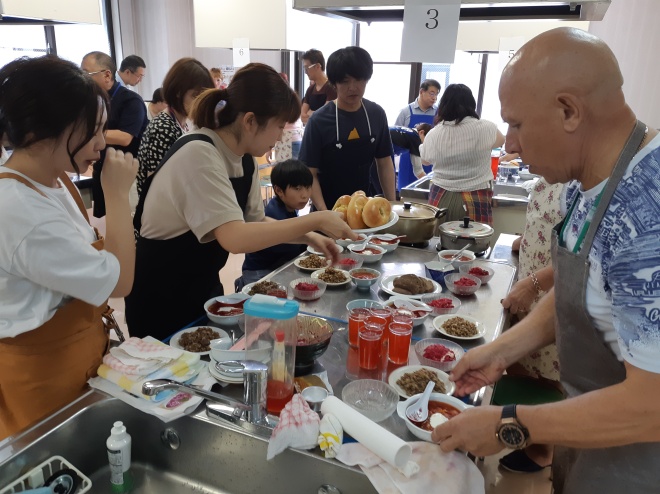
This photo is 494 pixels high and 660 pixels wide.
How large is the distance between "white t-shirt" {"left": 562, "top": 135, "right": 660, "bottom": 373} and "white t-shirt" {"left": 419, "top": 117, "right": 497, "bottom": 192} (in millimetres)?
2408

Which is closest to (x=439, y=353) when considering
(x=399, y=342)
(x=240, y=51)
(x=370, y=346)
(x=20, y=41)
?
(x=399, y=342)

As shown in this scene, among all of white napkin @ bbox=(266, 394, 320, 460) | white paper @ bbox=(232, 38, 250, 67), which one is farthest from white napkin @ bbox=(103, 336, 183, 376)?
white paper @ bbox=(232, 38, 250, 67)

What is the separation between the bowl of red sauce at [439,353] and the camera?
1.45m

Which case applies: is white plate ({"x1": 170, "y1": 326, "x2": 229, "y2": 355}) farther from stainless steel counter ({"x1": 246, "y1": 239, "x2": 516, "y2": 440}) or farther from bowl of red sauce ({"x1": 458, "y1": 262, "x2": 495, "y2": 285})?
bowl of red sauce ({"x1": 458, "y1": 262, "x2": 495, "y2": 285})

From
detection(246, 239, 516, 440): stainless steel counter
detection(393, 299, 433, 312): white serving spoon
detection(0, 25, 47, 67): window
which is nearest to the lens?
detection(246, 239, 516, 440): stainless steel counter

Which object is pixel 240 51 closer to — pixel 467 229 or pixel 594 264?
pixel 467 229

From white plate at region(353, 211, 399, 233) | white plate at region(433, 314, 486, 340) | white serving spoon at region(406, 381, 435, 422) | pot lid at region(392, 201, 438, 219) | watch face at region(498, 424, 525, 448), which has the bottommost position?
white plate at region(433, 314, 486, 340)

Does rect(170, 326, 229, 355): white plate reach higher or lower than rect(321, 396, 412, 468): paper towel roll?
lower

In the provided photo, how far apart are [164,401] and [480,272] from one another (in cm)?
141

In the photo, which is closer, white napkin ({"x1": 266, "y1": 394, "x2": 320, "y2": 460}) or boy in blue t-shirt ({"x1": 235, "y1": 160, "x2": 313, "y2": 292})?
white napkin ({"x1": 266, "y1": 394, "x2": 320, "y2": 460})

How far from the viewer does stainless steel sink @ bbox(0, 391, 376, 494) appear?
1091 mm

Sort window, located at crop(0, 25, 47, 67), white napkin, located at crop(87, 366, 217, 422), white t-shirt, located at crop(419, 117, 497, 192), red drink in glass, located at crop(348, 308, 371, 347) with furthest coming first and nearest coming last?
window, located at crop(0, 25, 47, 67)
white t-shirt, located at crop(419, 117, 497, 192)
red drink in glass, located at crop(348, 308, 371, 347)
white napkin, located at crop(87, 366, 217, 422)

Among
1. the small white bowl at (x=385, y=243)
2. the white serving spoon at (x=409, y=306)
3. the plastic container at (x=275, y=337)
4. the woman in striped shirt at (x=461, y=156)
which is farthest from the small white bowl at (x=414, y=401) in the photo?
the woman in striped shirt at (x=461, y=156)

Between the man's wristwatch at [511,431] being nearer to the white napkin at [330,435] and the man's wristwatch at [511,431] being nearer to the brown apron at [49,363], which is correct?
the white napkin at [330,435]
